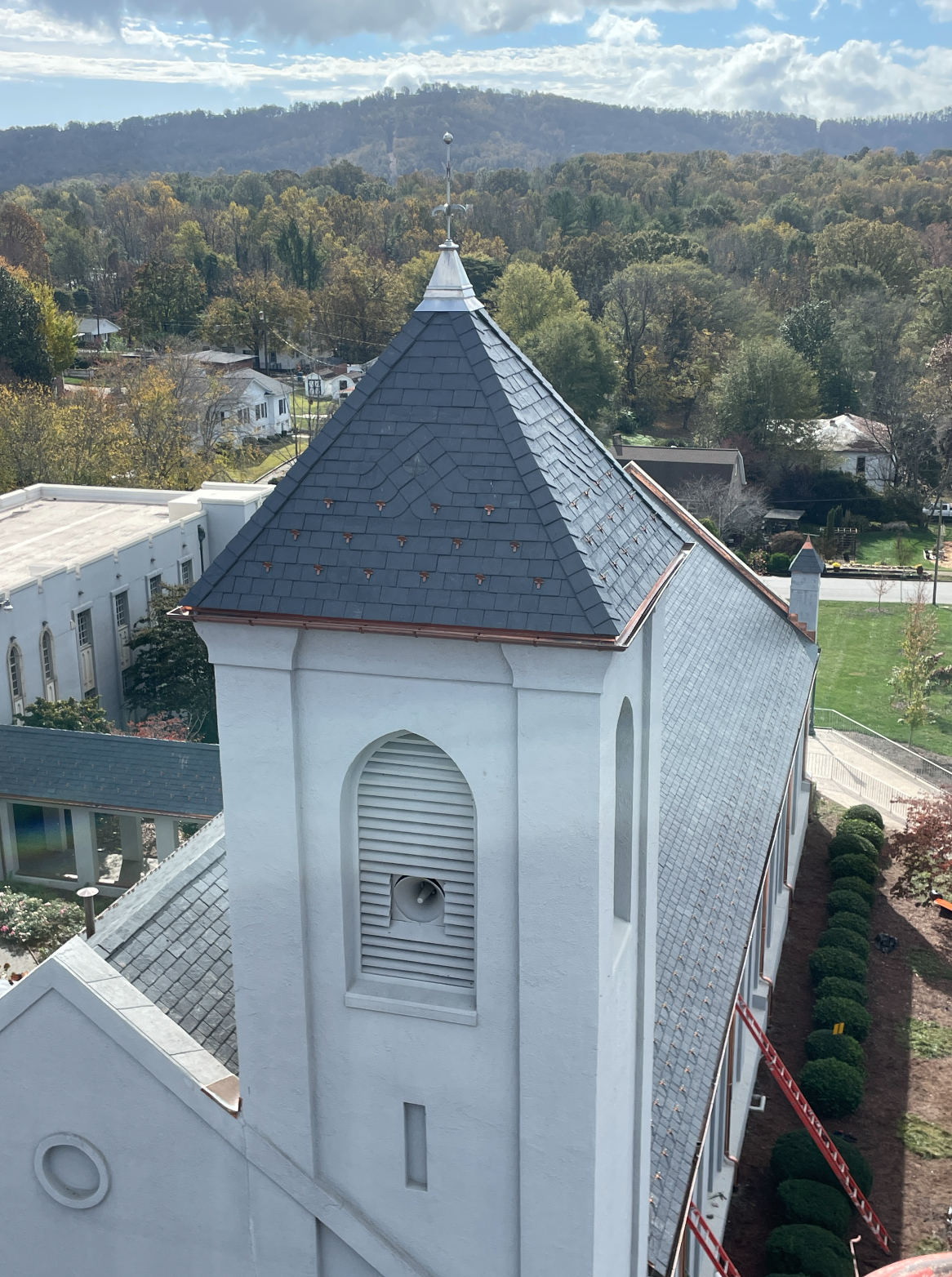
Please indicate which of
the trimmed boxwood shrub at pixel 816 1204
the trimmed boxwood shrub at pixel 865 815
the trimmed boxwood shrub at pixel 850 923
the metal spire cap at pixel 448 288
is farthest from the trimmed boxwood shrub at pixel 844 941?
the metal spire cap at pixel 448 288

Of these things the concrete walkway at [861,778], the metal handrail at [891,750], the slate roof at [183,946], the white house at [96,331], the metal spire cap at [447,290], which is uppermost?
the metal spire cap at [447,290]

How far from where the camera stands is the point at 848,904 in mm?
36438

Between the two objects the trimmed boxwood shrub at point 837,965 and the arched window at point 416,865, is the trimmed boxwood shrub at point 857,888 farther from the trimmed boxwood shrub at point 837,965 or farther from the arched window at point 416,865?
the arched window at point 416,865

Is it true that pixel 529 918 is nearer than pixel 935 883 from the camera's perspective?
Yes

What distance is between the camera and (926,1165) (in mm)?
27000

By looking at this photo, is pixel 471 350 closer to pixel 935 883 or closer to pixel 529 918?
pixel 529 918

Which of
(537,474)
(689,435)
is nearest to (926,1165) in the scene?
(537,474)

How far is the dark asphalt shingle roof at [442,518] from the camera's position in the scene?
10.4 m

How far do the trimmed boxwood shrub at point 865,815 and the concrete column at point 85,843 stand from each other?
23.6 meters

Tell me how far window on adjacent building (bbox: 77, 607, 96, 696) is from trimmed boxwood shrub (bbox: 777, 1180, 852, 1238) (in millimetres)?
32111

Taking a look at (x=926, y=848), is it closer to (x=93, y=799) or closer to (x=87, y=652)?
(x=93, y=799)

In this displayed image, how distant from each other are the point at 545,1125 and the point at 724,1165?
16.1 m

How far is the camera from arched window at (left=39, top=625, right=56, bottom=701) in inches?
1785

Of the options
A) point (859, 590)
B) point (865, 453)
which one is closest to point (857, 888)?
point (859, 590)
